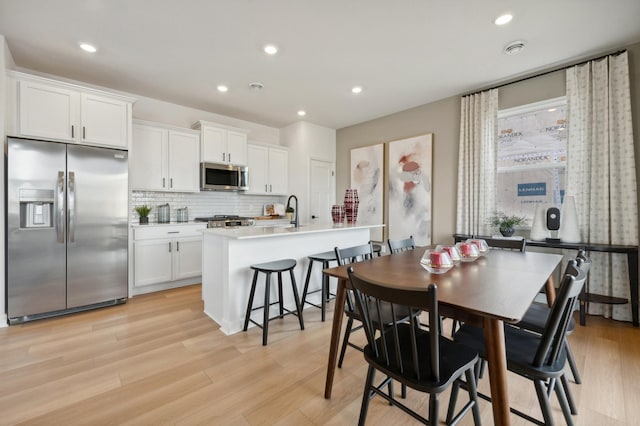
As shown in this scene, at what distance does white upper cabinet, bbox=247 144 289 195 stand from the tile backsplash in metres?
0.29

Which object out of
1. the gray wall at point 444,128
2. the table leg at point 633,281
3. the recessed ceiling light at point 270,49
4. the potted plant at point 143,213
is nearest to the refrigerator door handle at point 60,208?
the potted plant at point 143,213

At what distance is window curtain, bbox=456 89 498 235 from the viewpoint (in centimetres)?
366

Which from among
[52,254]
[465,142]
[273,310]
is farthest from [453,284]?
[52,254]

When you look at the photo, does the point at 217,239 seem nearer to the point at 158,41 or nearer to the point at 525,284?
the point at 158,41

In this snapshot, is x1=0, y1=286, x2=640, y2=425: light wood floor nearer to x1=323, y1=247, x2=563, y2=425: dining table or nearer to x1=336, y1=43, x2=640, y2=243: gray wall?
x1=323, y1=247, x2=563, y2=425: dining table

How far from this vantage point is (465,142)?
12.7ft

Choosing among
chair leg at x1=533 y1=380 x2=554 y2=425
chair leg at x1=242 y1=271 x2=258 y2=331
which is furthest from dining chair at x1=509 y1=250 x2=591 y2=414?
chair leg at x1=242 y1=271 x2=258 y2=331

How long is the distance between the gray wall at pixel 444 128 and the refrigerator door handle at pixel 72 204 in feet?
13.3

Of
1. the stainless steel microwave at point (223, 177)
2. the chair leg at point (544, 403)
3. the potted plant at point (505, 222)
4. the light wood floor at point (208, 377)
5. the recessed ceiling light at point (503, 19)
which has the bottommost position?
the light wood floor at point (208, 377)

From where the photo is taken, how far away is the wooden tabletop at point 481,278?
1.13 meters

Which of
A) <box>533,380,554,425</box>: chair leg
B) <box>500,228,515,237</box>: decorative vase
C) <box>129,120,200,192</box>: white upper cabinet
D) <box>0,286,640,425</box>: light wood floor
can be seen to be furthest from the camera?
<box>129,120,200,192</box>: white upper cabinet

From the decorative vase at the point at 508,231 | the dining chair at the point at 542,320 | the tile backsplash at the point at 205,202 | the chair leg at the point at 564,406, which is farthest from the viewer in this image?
the tile backsplash at the point at 205,202

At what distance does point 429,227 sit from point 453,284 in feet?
10.1

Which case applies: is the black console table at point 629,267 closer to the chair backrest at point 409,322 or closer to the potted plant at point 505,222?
the potted plant at point 505,222
